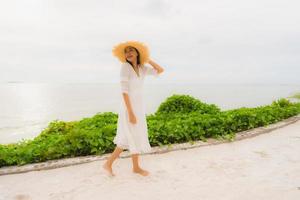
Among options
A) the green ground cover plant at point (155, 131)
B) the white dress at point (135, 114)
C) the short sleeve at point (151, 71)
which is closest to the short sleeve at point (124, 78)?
the white dress at point (135, 114)

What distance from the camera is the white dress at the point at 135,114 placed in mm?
4547

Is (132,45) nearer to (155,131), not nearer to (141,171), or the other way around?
(141,171)

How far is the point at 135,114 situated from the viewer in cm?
468

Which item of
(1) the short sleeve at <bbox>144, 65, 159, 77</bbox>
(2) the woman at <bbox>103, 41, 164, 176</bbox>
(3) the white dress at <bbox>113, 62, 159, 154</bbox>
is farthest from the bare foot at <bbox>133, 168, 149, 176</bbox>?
(1) the short sleeve at <bbox>144, 65, 159, 77</bbox>

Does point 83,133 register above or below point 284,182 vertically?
above

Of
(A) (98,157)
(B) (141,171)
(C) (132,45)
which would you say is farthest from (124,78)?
(A) (98,157)

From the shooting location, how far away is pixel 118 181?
4.64 m

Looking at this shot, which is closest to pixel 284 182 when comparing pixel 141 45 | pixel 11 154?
pixel 141 45

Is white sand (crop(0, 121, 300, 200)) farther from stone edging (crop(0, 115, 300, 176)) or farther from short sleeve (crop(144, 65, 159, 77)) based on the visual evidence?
short sleeve (crop(144, 65, 159, 77))

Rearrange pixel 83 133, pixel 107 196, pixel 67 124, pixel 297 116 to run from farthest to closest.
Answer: pixel 297 116, pixel 67 124, pixel 83 133, pixel 107 196

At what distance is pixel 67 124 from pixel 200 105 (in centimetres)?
441

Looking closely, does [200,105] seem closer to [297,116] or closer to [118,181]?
[297,116]

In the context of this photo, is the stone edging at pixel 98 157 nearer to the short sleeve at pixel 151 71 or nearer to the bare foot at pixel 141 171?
the bare foot at pixel 141 171

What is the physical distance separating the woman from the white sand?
1.35 feet
